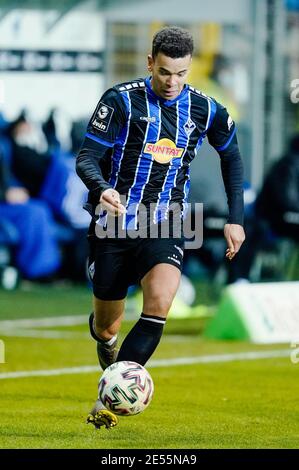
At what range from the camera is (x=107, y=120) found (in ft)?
25.9

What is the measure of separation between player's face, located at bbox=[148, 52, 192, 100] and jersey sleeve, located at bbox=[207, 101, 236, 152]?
14.9 inches

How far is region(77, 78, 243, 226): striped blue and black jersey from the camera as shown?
7.92m

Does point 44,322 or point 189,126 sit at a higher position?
point 189,126

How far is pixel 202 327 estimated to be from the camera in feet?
49.3

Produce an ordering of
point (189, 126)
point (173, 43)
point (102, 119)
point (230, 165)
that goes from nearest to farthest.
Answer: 1. point (173, 43)
2. point (102, 119)
3. point (189, 126)
4. point (230, 165)

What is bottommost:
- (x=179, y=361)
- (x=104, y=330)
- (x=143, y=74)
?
(x=179, y=361)

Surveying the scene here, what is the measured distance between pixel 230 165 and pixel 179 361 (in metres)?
3.97

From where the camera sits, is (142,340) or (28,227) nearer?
(142,340)

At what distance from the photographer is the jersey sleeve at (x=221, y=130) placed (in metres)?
8.27

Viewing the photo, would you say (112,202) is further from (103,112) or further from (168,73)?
(168,73)

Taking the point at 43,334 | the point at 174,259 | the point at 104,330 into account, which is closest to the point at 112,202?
the point at 174,259

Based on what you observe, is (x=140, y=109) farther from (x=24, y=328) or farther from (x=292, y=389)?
(x=24, y=328)
